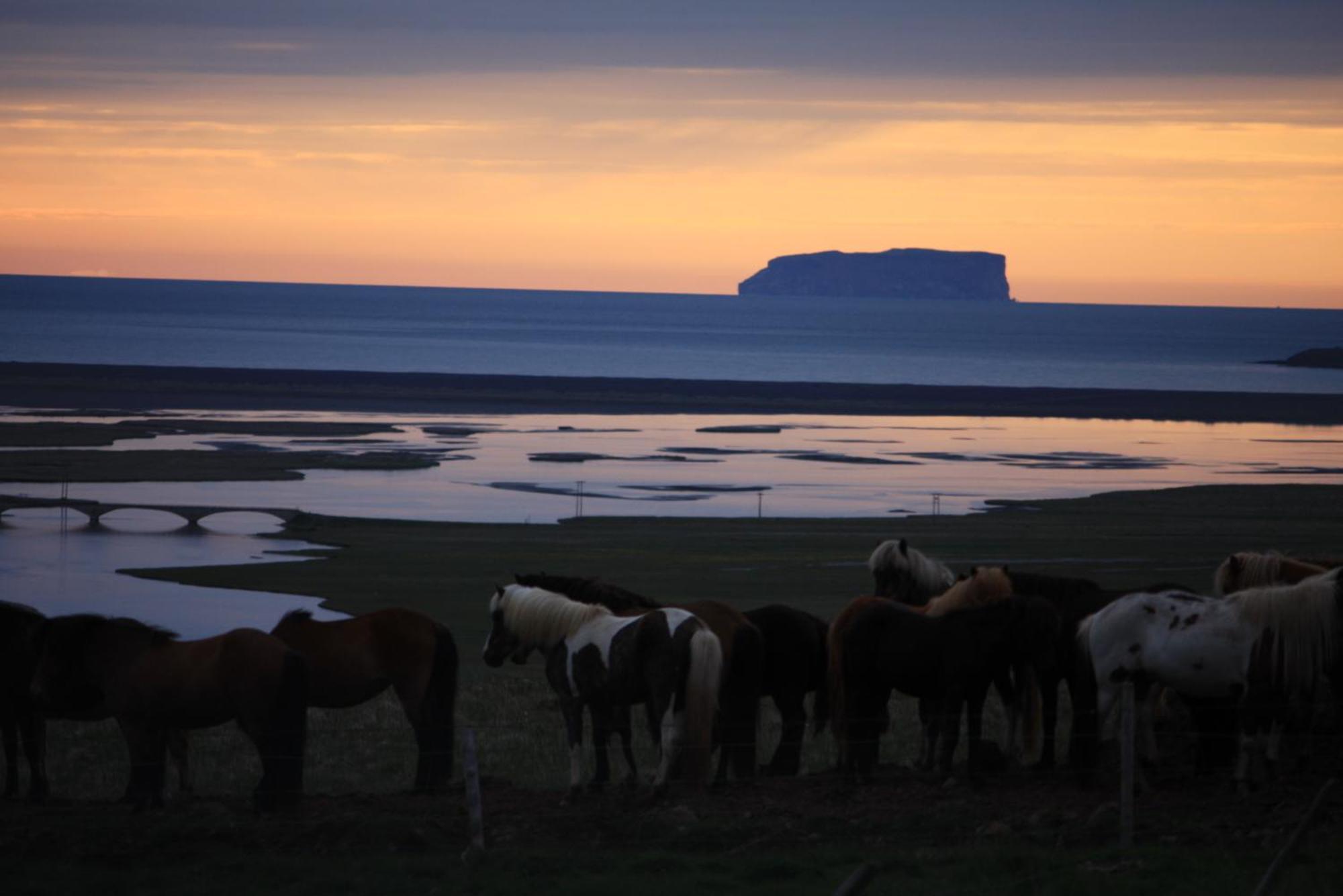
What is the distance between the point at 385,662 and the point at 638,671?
2.14 metres

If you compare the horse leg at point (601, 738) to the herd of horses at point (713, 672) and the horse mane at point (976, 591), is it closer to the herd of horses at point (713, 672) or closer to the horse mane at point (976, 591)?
→ the herd of horses at point (713, 672)

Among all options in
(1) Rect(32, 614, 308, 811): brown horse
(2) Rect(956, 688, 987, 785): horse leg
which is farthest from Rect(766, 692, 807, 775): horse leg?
(1) Rect(32, 614, 308, 811): brown horse

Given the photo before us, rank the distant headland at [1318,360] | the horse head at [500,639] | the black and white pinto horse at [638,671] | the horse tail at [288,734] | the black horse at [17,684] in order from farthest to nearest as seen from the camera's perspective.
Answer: the distant headland at [1318,360] < the horse head at [500,639] < the black horse at [17,684] < the black and white pinto horse at [638,671] < the horse tail at [288,734]

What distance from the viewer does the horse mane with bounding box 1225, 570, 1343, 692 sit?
10.5 m

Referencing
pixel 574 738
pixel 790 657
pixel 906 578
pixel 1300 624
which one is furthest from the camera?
pixel 906 578

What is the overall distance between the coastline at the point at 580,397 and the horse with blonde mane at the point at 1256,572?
216 ft

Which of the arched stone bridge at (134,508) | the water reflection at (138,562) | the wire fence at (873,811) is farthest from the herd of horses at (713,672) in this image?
the arched stone bridge at (134,508)

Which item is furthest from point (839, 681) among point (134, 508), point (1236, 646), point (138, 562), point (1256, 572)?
point (134, 508)

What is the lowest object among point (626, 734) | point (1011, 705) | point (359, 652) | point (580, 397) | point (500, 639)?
point (580, 397)

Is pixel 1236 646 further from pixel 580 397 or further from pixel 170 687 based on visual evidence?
pixel 580 397

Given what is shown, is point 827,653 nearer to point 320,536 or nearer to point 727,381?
point 320,536

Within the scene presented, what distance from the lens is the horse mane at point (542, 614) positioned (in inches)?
452

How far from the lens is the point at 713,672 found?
1092cm

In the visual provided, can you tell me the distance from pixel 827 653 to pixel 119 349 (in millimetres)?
Answer: 126803
